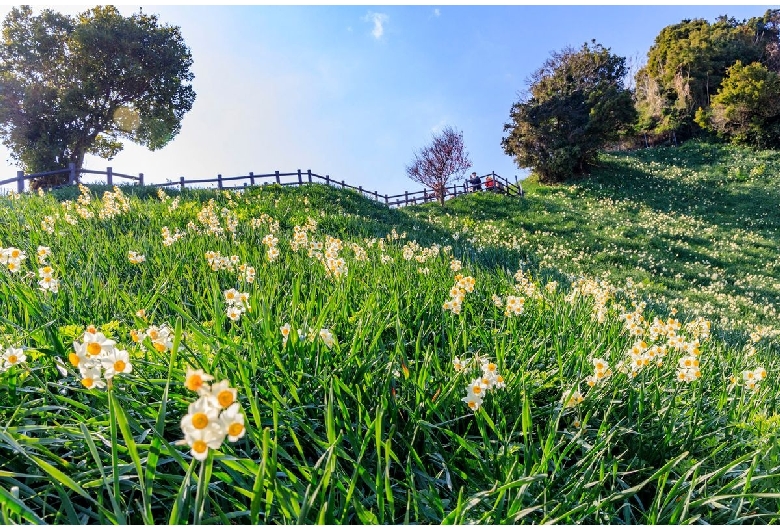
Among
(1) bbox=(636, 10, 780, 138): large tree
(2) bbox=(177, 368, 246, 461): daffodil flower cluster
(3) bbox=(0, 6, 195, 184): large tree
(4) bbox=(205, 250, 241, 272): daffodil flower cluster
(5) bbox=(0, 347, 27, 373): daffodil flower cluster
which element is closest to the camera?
(2) bbox=(177, 368, 246, 461): daffodil flower cluster

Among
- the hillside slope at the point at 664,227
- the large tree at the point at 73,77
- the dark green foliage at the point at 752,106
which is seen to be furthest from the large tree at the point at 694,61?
the large tree at the point at 73,77

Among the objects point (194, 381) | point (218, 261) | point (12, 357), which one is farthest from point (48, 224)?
point (194, 381)

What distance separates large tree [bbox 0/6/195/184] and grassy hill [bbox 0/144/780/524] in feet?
96.2

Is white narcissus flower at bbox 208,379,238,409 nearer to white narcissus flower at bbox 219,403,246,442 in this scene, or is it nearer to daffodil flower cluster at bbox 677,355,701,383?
white narcissus flower at bbox 219,403,246,442

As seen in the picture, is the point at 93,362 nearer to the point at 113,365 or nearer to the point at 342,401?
the point at 113,365

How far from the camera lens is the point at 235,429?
874 mm

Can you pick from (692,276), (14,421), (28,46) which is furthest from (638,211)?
(28,46)

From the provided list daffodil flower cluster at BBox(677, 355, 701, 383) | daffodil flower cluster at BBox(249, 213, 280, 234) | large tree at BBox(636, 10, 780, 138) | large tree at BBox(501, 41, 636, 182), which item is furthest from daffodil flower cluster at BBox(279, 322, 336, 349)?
large tree at BBox(636, 10, 780, 138)

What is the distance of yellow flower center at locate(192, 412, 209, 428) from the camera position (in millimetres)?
861

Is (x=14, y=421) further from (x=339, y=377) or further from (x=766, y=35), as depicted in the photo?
(x=766, y=35)

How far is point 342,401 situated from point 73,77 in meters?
35.7

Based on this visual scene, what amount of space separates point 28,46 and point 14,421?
119 ft

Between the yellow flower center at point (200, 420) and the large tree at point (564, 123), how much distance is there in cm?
3106

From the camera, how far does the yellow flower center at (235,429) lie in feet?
2.84
